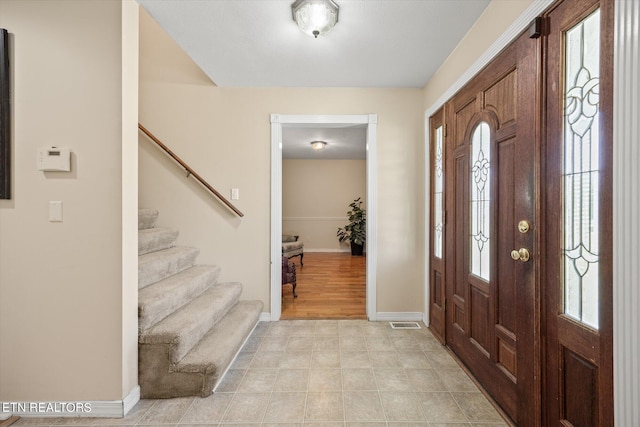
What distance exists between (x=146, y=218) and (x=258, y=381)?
1.79 meters

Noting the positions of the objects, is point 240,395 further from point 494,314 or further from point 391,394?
point 494,314

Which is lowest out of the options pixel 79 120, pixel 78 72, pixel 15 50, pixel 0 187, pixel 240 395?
pixel 240 395

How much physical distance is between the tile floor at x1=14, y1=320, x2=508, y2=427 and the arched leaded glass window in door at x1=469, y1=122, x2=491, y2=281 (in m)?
0.77

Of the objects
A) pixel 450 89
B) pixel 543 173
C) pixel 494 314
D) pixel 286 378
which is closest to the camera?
pixel 543 173

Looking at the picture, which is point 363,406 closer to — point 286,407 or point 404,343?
point 286,407

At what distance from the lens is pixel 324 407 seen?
1636 mm

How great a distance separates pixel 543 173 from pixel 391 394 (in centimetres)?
149

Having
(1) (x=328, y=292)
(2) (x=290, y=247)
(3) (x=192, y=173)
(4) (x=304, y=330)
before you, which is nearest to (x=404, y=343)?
(4) (x=304, y=330)

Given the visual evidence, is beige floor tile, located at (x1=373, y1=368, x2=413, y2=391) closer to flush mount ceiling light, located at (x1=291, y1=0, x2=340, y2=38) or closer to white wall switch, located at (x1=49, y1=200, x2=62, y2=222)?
white wall switch, located at (x1=49, y1=200, x2=62, y2=222)

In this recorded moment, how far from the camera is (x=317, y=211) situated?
7.64 metres

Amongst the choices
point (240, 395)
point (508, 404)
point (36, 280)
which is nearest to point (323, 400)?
point (240, 395)

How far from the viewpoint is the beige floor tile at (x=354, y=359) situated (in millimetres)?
2076

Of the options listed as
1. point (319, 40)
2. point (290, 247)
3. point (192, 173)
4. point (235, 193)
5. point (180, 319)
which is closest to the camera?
point (180, 319)

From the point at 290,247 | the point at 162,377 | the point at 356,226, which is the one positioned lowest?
the point at 162,377
